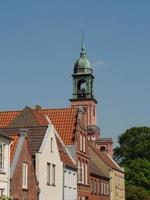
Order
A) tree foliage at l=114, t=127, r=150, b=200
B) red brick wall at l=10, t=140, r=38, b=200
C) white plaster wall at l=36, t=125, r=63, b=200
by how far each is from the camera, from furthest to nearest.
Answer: tree foliage at l=114, t=127, r=150, b=200 < white plaster wall at l=36, t=125, r=63, b=200 < red brick wall at l=10, t=140, r=38, b=200

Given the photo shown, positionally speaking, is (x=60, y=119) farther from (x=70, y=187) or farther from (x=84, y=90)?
(x=84, y=90)

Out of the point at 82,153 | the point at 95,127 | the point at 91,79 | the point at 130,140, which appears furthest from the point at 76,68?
the point at 82,153

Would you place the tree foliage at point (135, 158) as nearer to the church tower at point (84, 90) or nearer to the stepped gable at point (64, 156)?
the church tower at point (84, 90)

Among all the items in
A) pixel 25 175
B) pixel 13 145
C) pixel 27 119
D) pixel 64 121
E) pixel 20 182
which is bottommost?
pixel 20 182

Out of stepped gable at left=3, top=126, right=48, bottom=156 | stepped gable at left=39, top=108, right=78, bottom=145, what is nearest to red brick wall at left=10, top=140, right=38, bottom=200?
stepped gable at left=3, top=126, right=48, bottom=156

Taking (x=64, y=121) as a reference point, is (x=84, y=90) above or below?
above

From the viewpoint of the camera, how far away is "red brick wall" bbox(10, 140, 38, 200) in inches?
1533

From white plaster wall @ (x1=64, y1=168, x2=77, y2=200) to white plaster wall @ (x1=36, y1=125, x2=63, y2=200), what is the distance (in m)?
2.15

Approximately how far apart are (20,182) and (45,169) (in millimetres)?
5778

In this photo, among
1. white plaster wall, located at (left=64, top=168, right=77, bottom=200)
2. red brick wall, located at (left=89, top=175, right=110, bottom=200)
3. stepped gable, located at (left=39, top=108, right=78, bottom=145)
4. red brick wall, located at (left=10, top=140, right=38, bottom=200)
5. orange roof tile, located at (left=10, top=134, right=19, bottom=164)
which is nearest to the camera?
red brick wall, located at (left=10, top=140, right=38, bottom=200)

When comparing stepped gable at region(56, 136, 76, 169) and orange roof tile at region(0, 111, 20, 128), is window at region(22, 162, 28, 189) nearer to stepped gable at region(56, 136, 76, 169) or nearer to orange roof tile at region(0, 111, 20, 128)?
stepped gable at region(56, 136, 76, 169)

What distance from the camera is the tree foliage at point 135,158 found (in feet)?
320

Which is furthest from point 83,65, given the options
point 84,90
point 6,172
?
point 6,172

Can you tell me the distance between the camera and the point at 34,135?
4525cm
